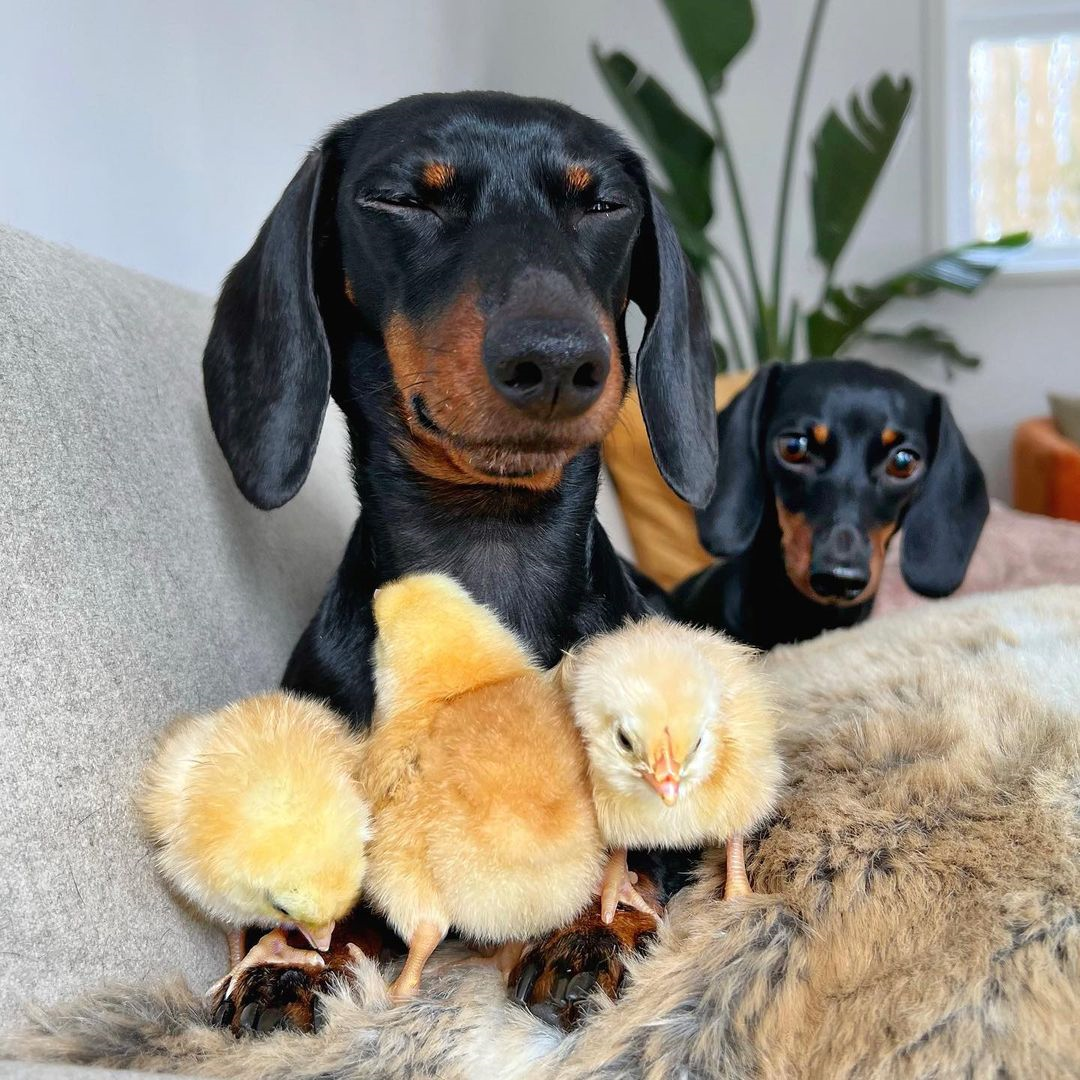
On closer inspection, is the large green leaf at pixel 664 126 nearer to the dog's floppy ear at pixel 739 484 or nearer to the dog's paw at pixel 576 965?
the dog's floppy ear at pixel 739 484

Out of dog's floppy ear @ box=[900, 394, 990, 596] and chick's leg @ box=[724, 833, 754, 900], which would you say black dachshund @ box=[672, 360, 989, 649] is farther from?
chick's leg @ box=[724, 833, 754, 900]

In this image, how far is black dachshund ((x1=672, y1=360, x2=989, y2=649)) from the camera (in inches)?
73.7

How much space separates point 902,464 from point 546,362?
1196 mm

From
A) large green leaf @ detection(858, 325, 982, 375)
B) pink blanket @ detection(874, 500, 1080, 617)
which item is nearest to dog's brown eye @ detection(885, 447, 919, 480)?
pink blanket @ detection(874, 500, 1080, 617)

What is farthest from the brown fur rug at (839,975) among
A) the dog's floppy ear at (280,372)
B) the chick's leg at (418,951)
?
the dog's floppy ear at (280,372)

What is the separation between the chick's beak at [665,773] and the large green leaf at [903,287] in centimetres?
349

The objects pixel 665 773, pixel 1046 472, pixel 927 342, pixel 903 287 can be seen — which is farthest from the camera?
pixel 927 342

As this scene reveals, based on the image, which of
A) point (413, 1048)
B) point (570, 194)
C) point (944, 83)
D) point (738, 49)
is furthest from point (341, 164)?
point (944, 83)

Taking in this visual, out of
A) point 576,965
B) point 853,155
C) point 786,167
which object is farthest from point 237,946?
point 786,167

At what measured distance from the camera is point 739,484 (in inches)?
77.7

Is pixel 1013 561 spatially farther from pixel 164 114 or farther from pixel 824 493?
pixel 164 114

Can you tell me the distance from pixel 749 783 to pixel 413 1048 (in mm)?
322

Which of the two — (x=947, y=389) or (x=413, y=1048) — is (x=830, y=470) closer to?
(x=413, y=1048)

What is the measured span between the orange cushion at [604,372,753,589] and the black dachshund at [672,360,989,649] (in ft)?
2.04
